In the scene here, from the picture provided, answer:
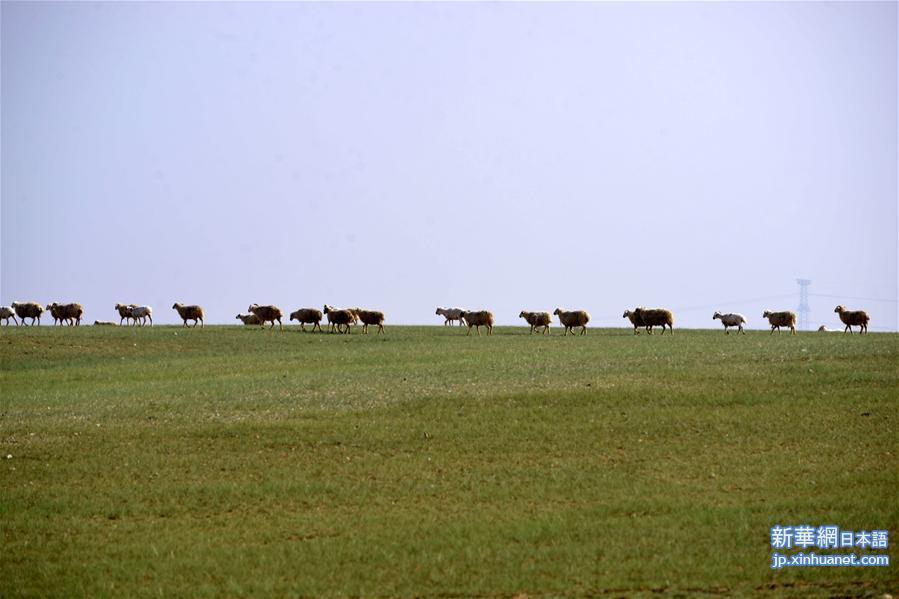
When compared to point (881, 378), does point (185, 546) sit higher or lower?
lower

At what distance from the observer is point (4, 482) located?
90.2ft

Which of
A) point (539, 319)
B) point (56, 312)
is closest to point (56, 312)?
point (56, 312)

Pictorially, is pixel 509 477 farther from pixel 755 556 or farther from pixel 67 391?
pixel 67 391

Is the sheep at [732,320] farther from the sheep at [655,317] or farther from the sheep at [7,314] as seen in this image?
the sheep at [7,314]

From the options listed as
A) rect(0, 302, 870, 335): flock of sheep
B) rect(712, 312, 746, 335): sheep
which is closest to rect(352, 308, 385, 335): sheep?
rect(0, 302, 870, 335): flock of sheep

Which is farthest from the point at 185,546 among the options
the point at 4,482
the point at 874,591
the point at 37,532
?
the point at 874,591

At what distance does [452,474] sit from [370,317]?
39.2 m

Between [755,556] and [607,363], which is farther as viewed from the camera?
[607,363]

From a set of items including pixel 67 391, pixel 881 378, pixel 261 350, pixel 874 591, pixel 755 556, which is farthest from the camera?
pixel 261 350

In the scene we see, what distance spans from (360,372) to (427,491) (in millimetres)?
17863

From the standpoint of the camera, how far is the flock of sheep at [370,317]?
64.2 metres

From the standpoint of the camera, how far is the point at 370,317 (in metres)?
66.1

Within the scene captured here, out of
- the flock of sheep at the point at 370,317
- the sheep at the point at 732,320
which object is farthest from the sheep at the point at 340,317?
the sheep at the point at 732,320

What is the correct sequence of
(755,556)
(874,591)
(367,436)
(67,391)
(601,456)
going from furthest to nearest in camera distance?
(67,391) → (367,436) → (601,456) → (755,556) → (874,591)
